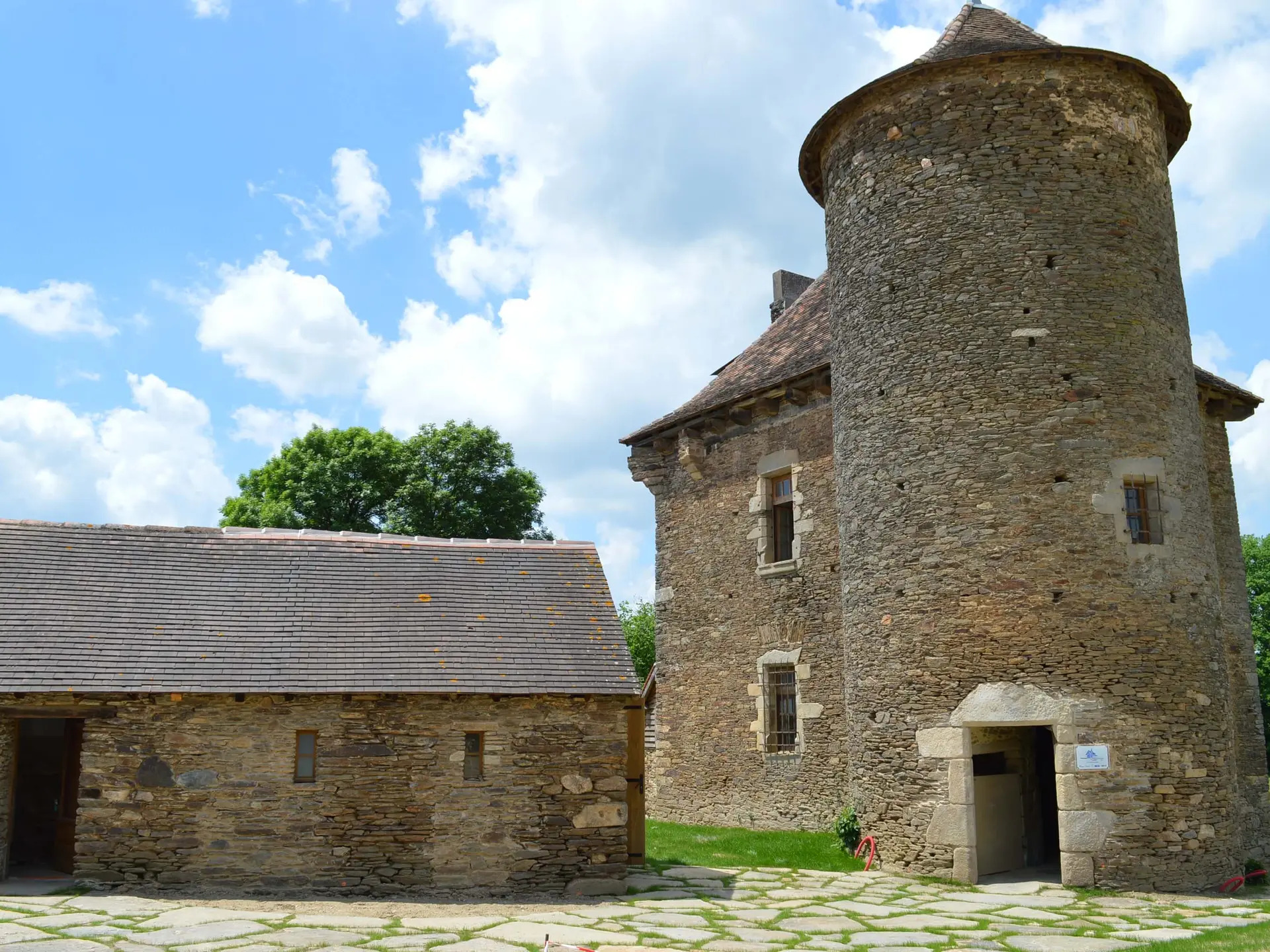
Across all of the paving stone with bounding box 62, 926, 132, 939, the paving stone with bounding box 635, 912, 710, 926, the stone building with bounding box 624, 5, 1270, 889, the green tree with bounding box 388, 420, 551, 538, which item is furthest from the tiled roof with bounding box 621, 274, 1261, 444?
the green tree with bounding box 388, 420, 551, 538

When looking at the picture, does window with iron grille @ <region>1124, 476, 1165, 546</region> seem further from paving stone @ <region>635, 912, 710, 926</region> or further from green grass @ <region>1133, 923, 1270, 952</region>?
paving stone @ <region>635, 912, 710, 926</region>

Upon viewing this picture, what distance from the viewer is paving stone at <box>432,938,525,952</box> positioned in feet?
25.5

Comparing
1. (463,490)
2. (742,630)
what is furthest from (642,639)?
(742,630)

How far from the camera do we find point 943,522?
39.9ft

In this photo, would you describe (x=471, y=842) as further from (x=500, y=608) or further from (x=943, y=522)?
(x=943, y=522)

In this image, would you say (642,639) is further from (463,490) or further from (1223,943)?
(1223,943)

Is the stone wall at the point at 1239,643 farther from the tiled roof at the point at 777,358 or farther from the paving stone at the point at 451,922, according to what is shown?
the paving stone at the point at 451,922

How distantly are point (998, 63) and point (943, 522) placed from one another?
561 centimetres

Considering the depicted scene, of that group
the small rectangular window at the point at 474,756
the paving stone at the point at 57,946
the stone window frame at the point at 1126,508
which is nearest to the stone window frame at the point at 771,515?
the stone window frame at the point at 1126,508

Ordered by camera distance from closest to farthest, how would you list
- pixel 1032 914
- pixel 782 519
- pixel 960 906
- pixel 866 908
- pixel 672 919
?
pixel 672 919 → pixel 1032 914 → pixel 866 908 → pixel 960 906 → pixel 782 519

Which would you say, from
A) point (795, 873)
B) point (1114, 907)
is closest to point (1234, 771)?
point (1114, 907)

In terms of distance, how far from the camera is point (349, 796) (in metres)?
10.7

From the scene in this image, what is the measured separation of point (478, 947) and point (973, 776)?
6.39 metres

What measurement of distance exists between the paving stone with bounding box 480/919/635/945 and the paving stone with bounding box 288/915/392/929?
0.28 meters
